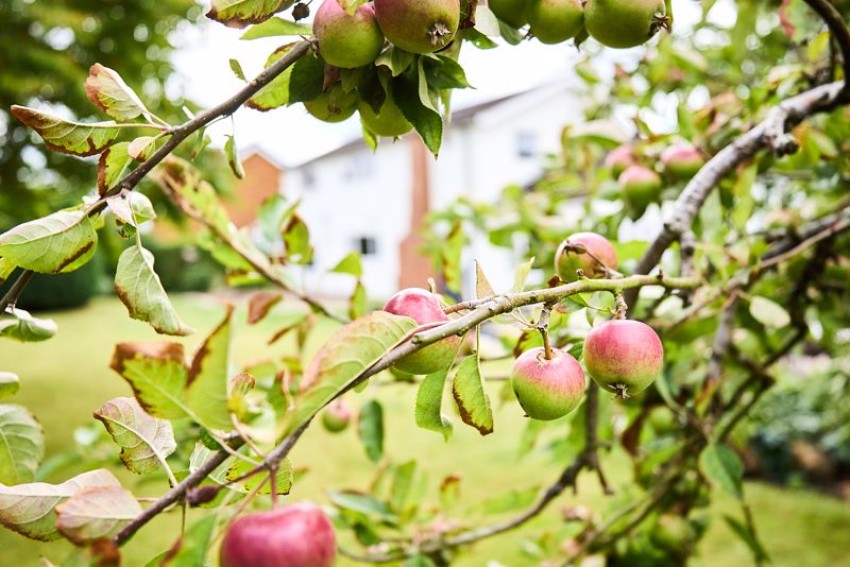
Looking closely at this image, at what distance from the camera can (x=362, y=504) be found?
1.38 m

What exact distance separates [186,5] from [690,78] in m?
6.70

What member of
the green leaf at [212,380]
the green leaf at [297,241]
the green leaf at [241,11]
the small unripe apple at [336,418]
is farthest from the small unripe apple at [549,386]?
the small unripe apple at [336,418]

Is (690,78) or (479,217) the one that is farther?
(479,217)

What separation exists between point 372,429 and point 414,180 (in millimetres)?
14301

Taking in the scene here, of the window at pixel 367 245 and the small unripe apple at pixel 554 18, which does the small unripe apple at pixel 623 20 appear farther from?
the window at pixel 367 245

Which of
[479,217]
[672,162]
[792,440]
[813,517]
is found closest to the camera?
[672,162]

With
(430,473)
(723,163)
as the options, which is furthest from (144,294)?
(430,473)

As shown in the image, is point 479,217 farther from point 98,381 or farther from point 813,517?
point 98,381

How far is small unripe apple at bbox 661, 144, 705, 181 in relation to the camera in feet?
4.07

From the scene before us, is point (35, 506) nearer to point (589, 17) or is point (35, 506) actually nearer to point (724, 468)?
point (589, 17)

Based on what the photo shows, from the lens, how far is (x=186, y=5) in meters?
7.29

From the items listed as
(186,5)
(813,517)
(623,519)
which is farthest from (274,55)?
(186,5)

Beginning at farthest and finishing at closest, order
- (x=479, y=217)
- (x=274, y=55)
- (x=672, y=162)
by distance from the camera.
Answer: (x=479, y=217), (x=672, y=162), (x=274, y=55)

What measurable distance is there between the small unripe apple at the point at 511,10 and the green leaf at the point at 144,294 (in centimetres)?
42
